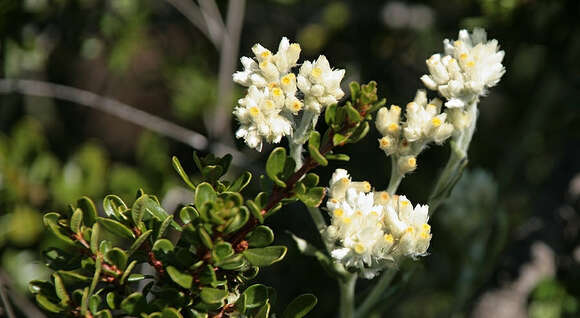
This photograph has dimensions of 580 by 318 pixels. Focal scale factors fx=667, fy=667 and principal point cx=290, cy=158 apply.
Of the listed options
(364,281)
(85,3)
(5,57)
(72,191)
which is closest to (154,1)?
(85,3)

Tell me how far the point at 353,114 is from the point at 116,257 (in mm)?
347

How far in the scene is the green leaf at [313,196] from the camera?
2.79 feet

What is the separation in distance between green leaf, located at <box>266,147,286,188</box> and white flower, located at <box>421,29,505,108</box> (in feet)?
0.97

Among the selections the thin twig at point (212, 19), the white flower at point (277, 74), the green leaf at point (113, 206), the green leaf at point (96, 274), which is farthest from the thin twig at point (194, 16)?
the green leaf at point (96, 274)

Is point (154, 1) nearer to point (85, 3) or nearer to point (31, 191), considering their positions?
point (85, 3)

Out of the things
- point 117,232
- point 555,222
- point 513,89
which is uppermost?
point 513,89

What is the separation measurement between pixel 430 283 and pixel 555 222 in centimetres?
39

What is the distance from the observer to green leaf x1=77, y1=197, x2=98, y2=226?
0.88 m

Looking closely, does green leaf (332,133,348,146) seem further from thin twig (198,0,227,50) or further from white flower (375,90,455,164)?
thin twig (198,0,227,50)

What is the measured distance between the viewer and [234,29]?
73.5 inches

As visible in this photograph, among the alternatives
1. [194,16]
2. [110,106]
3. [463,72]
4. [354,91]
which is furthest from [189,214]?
[194,16]

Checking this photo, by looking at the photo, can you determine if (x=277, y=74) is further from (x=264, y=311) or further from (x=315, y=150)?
(x=264, y=311)

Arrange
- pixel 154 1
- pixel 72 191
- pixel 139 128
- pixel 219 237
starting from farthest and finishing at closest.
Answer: pixel 139 128 < pixel 154 1 < pixel 72 191 < pixel 219 237

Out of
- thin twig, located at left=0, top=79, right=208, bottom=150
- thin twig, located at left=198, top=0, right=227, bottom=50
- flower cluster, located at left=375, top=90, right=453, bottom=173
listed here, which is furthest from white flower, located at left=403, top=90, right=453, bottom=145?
thin twig, located at left=198, top=0, right=227, bottom=50
